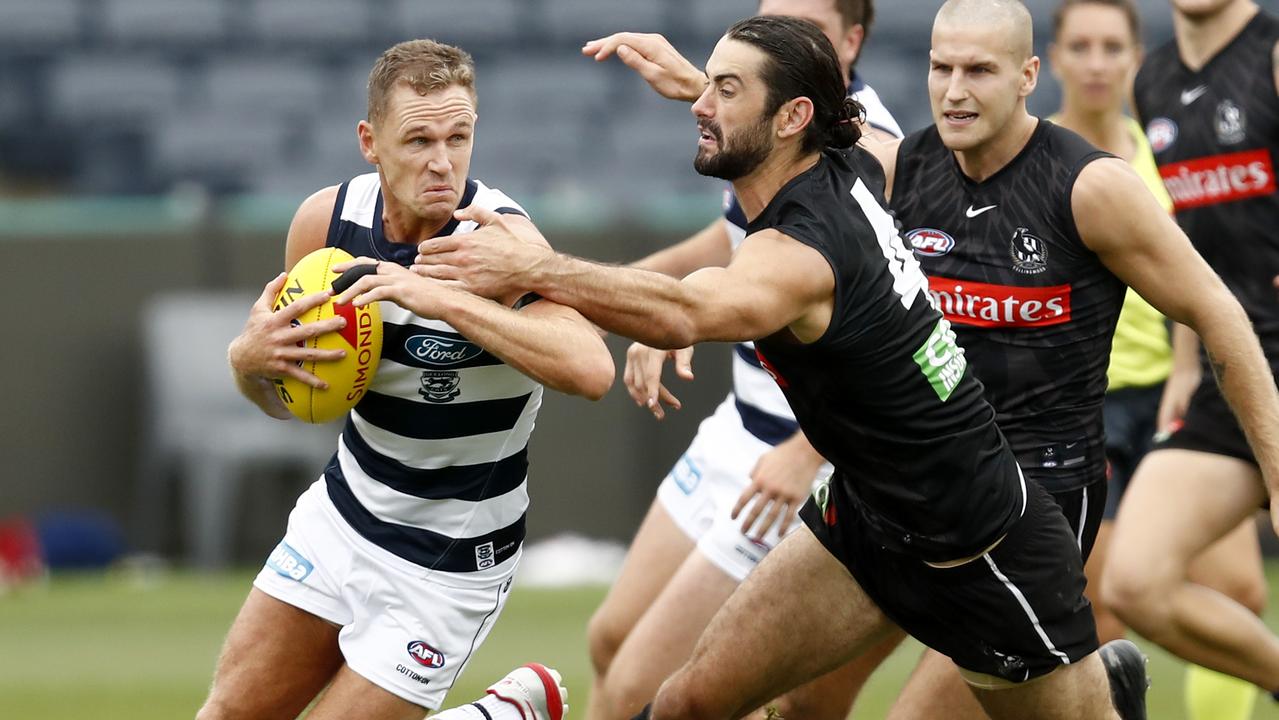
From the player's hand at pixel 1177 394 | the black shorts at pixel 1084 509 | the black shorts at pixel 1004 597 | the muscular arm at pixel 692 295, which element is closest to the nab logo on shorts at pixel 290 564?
the muscular arm at pixel 692 295

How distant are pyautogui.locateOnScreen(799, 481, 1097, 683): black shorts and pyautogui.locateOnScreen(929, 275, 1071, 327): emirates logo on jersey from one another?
49 cm

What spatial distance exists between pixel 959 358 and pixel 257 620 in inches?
80.8

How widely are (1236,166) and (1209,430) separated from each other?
1.02 meters

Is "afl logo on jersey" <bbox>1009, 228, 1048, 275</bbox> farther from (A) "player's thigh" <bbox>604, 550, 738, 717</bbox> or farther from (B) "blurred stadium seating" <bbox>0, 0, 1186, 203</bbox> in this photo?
(B) "blurred stadium seating" <bbox>0, 0, 1186, 203</bbox>

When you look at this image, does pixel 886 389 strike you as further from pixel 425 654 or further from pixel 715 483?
pixel 715 483

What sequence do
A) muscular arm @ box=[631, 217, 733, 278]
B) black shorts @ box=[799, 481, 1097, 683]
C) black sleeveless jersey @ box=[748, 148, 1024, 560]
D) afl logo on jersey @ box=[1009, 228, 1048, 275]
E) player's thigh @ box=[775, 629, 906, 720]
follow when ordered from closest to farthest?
black sleeveless jersey @ box=[748, 148, 1024, 560]
black shorts @ box=[799, 481, 1097, 683]
afl logo on jersey @ box=[1009, 228, 1048, 275]
player's thigh @ box=[775, 629, 906, 720]
muscular arm @ box=[631, 217, 733, 278]

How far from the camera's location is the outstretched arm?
14.1 ft

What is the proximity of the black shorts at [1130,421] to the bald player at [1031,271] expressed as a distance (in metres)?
2.41

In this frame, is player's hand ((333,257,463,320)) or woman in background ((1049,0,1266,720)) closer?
player's hand ((333,257,463,320))

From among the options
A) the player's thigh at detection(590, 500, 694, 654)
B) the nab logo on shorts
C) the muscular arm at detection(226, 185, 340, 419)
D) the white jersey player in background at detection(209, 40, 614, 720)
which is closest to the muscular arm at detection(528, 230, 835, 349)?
the white jersey player in background at detection(209, 40, 614, 720)

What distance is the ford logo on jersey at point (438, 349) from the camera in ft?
15.8

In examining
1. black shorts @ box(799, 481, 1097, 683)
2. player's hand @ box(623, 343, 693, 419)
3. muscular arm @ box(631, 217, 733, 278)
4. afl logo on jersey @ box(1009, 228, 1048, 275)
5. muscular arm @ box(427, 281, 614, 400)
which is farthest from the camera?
muscular arm @ box(631, 217, 733, 278)

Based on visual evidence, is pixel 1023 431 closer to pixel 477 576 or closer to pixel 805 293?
pixel 805 293

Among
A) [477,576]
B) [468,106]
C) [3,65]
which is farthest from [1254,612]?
[3,65]
